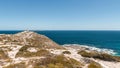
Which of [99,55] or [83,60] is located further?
[99,55]

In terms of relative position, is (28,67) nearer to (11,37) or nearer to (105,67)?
(105,67)

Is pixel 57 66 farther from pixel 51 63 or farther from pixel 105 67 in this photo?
pixel 105 67

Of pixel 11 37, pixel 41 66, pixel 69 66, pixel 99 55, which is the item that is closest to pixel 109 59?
pixel 99 55

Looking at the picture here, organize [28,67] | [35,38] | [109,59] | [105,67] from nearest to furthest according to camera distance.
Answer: [28,67]
[105,67]
[109,59]
[35,38]

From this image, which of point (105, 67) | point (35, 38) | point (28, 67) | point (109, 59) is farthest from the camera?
point (35, 38)

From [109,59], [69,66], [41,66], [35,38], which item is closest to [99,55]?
[109,59]

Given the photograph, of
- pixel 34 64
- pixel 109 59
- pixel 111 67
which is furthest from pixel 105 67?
pixel 34 64

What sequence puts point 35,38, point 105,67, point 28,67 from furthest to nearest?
point 35,38 → point 105,67 → point 28,67

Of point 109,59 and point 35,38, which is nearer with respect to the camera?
point 109,59

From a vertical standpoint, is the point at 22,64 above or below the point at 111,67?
above
